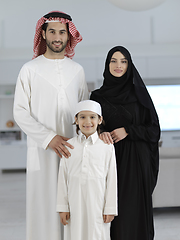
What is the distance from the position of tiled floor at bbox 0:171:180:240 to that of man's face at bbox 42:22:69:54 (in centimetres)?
192

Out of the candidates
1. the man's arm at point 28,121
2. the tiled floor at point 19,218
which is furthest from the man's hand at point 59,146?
the tiled floor at point 19,218

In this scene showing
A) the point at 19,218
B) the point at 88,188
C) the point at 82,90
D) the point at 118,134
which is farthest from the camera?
the point at 19,218

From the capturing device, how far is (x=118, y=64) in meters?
1.95

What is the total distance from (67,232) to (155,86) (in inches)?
213

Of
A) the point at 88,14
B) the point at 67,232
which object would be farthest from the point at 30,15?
the point at 67,232

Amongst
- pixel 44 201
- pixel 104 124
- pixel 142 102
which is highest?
Result: pixel 142 102

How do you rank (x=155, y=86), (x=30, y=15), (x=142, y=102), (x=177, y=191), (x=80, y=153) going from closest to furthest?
1. (x=80, y=153)
2. (x=142, y=102)
3. (x=177, y=191)
4. (x=30, y=15)
5. (x=155, y=86)

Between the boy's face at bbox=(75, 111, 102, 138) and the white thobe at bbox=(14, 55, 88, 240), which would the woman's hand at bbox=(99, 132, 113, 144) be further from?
the white thobe at bbox=(14, 55, 88, 240)

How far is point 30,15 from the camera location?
634cm

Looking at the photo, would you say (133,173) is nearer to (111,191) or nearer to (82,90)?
(111,191)

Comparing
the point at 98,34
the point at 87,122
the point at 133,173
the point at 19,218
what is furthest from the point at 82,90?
the point at 98,34

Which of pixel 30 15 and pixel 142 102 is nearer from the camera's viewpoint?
pixel 142 102

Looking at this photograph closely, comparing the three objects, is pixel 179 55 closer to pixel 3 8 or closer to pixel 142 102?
pixel 3 8

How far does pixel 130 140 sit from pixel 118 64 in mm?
512
